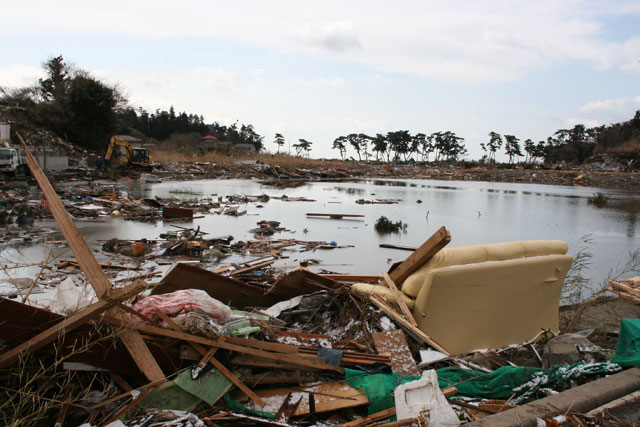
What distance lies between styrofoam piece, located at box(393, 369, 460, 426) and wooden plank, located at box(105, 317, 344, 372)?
0.60 metres

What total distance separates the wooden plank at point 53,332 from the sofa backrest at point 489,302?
2.76 metres

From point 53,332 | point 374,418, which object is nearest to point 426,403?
point 374,418

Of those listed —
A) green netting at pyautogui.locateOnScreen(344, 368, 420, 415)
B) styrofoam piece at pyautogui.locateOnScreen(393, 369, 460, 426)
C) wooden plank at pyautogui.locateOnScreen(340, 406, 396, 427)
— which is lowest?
wooden plank at pyautogui.locateOnScreen(340, 406, 396, 427)

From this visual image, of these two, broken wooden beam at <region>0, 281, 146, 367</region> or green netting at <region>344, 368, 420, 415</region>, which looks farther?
green netting at <region>344, 368, 420, 415</region>

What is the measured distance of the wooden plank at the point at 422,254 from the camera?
13.8 feet

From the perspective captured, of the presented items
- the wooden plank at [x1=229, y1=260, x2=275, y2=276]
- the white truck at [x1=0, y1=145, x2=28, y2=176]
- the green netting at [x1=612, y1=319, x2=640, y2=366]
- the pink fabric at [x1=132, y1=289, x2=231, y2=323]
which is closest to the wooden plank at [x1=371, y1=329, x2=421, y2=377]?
the pink fabric at [x1=132, y1=289, x2=231, y2=323]

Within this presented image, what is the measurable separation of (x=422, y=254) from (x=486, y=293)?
0.72 m

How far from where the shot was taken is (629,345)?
358 cm

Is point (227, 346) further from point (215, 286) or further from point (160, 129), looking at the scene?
point (160, 129)

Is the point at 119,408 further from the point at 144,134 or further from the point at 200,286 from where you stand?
the point at 144,134

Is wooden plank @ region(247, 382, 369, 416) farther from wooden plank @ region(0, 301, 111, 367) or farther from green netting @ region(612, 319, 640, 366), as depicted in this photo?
green netting @ region(612, 319, 640, 366)

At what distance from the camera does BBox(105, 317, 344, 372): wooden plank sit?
2807 millimetres

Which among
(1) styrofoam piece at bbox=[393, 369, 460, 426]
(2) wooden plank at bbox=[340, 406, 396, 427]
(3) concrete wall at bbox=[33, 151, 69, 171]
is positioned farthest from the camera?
(3) concrete wall at bbox=[33, 151, 69, 171]

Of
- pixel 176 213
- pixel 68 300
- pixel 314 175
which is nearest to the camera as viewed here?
pixel 68 300
